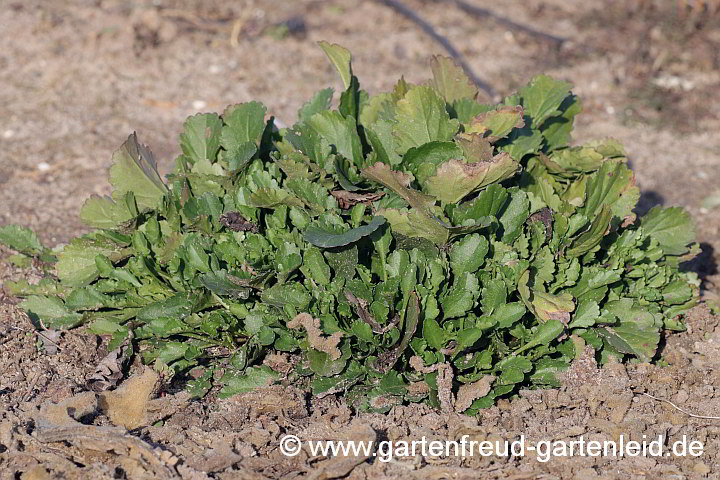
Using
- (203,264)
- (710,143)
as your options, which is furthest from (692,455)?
(710,143)

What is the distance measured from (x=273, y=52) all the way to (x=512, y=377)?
389 centimetres

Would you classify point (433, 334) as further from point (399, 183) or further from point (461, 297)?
point (399, 183)

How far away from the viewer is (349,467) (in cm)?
249

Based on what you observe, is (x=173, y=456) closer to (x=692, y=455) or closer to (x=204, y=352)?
(x=204, y=352)

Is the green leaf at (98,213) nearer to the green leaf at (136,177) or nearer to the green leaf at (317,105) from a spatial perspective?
the green leaf at (136,177)

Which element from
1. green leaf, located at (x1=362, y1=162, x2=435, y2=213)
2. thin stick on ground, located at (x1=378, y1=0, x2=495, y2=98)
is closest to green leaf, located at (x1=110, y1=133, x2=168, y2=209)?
green leaf, located at (x1=362, y1=162, x2=435, y2=213)

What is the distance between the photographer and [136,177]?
3090mm

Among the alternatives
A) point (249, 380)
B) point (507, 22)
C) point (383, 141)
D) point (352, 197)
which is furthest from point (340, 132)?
point (507, 22)

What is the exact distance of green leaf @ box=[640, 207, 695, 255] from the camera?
10.8 feet

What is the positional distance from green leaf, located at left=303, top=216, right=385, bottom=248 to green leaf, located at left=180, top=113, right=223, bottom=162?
0.68 meters

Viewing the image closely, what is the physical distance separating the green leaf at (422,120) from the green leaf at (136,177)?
90 cm

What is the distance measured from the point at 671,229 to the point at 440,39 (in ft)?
9.43

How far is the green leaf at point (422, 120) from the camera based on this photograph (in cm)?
290

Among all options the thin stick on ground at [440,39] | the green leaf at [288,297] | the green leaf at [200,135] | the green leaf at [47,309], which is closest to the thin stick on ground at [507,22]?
the thin stick on ground at [440,39]
